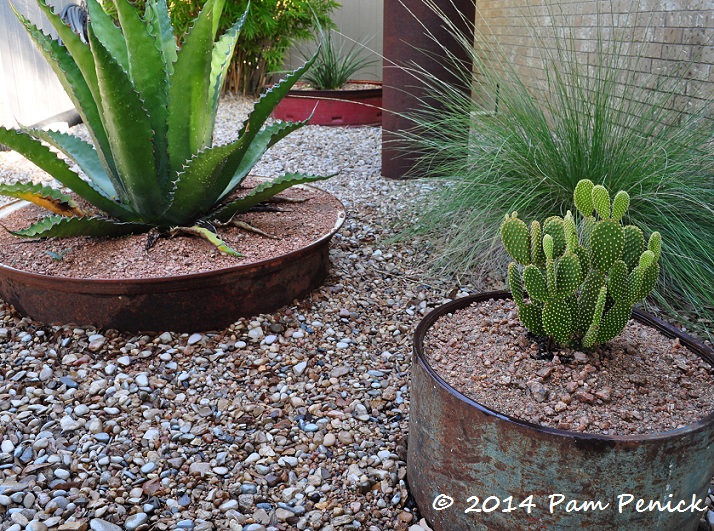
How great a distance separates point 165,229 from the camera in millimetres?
2338

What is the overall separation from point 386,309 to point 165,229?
87 cm

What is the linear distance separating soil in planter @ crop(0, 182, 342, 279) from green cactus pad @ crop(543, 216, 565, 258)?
40.0 inches

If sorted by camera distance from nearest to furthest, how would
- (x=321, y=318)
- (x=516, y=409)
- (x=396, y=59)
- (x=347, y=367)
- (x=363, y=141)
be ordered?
(x=516, y=409)
(x=347, y=367)
(x=321, y=318)
(x=396, y=59)
(x=363, y=141)

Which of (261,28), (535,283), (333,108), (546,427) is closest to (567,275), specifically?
(535,283)

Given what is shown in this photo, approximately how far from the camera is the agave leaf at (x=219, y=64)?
2326 millimetres

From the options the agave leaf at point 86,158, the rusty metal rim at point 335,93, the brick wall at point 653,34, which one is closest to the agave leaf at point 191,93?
the agave leaf at point 86,158

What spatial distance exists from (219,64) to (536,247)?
5.46ft

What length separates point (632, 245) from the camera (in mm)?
→ 1369

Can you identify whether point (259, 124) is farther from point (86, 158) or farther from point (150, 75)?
point (86, 158)

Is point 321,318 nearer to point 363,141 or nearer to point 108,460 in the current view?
point 108,460

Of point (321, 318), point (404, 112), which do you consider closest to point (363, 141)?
point (404, 112)

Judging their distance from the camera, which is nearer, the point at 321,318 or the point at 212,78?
the point at 321,318

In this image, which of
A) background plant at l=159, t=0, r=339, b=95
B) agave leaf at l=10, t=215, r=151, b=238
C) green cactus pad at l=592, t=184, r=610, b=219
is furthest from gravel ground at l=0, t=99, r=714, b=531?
background plant at l=159, t=0, r=339, b=95

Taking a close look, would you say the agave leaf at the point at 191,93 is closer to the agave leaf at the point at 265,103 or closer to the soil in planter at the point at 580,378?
the agave leaf at the point at 265,103
